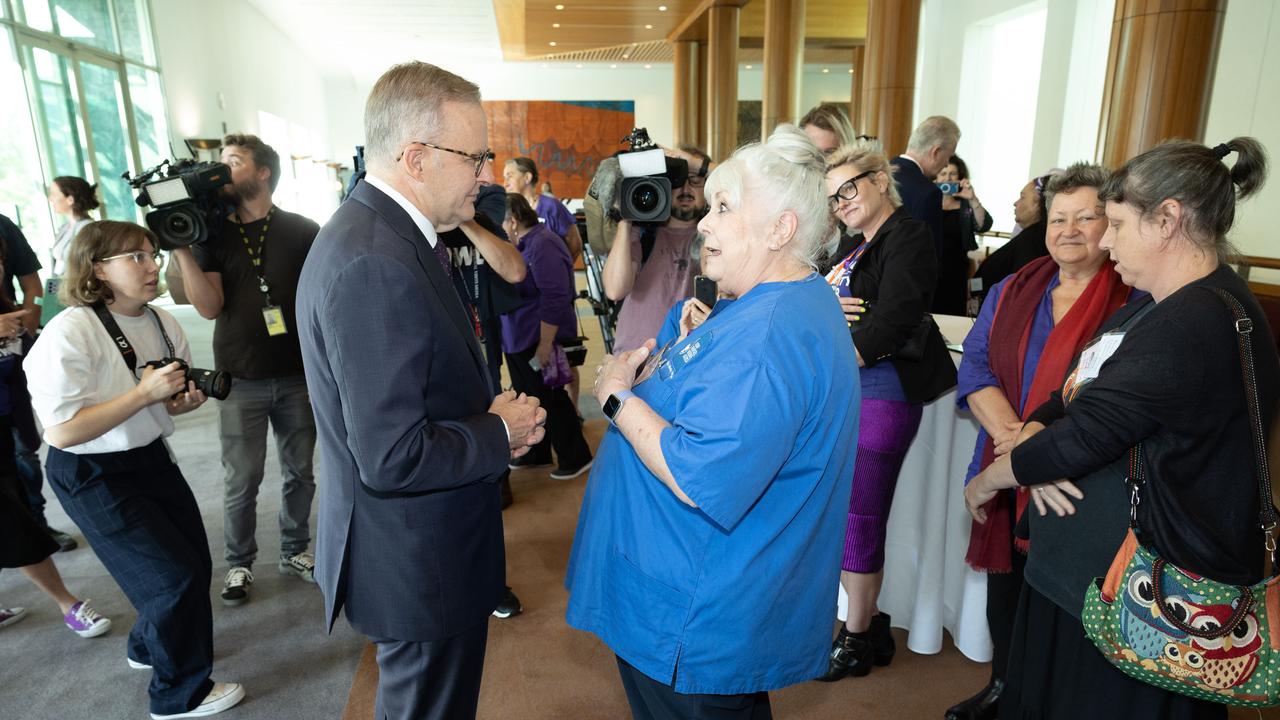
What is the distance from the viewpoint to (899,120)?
5.90 m

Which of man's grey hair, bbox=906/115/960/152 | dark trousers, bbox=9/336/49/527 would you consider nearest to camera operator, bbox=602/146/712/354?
man's grey hair, bbox=906/115/960/152

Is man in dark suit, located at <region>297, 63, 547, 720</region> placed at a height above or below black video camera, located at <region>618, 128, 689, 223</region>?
below

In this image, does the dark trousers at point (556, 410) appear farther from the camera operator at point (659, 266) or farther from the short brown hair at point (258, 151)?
the short brown hair at point (258, 151)

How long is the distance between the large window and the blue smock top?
250 inches

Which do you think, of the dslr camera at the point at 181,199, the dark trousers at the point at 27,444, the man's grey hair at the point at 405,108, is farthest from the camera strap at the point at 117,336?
the dark trousers at the point at 27,444

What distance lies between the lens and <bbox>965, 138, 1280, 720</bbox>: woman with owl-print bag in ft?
4.10

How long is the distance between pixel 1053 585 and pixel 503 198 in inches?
78.4

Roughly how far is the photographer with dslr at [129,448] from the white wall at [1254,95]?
23.1 ft

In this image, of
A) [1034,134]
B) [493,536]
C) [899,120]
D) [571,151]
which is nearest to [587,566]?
[493,536]

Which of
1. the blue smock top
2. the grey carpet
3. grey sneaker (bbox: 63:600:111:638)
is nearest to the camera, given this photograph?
the blue smock top

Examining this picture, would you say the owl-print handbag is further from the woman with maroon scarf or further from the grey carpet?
the grey carpet

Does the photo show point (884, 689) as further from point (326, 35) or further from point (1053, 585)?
point (326, 35)

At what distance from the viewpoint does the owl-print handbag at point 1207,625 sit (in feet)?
4.09

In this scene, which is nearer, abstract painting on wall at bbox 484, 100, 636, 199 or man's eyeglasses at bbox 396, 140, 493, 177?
man's eyeglasses at bbox 396, 140, 493, 177
